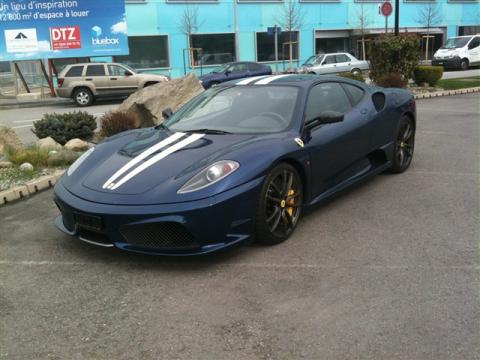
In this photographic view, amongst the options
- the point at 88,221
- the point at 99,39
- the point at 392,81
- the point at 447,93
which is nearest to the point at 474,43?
the point at 447,93

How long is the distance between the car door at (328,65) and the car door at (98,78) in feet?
32.0

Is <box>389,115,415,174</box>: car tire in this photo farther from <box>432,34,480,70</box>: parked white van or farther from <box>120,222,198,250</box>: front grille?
<box>432,34,480,70</box>: parked white van

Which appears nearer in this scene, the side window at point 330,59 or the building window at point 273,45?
the side window at point 330,59

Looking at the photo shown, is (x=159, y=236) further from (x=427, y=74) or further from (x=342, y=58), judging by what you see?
(x=342, y=58)

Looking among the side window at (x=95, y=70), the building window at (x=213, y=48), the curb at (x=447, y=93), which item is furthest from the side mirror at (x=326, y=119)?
the building window at (x=213, y=48)

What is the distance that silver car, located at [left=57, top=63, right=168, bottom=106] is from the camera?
1938 cm

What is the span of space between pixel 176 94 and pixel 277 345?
803 cm

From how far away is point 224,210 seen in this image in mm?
3645

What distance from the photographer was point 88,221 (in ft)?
12.4

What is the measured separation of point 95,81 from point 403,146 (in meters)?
15.8

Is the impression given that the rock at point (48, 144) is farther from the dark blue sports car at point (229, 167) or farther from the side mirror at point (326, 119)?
the side mirror at point (326, 119)

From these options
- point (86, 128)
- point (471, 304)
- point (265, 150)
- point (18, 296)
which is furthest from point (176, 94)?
point (471, 304)

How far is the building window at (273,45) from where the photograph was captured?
1272 inches

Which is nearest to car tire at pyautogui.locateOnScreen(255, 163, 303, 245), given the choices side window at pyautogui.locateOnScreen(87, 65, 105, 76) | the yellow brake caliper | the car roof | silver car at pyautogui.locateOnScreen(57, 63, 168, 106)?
the yellow brake caliper
